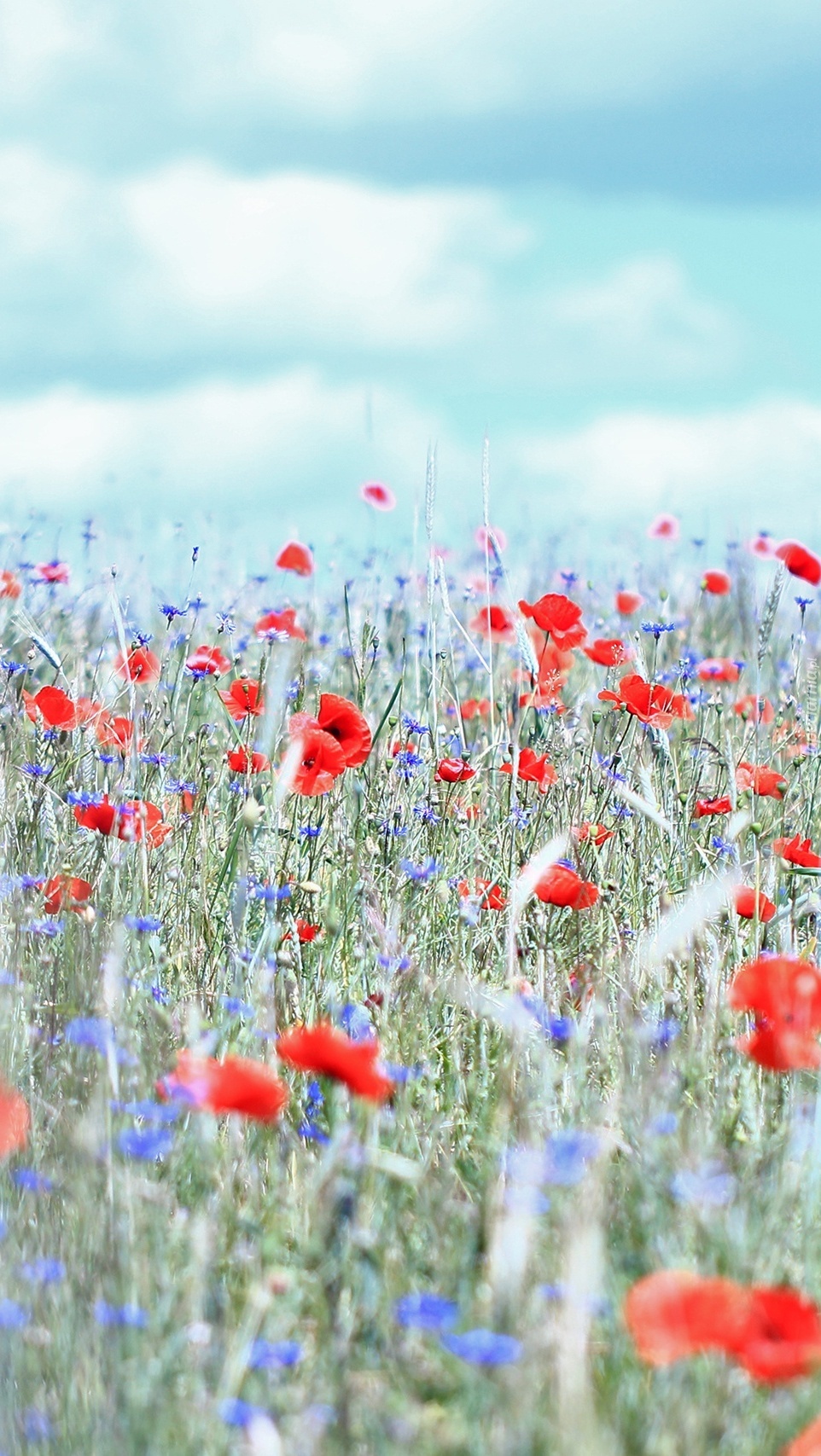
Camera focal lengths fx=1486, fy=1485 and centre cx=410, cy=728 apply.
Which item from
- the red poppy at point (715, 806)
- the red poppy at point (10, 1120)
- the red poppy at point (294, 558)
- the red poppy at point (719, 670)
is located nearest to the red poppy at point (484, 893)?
the red poppy at point (715, 806)

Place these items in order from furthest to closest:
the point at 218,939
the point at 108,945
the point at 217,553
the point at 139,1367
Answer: the point at 217,553
the point at 218,939
the point at 108,945
the point at 139,1367

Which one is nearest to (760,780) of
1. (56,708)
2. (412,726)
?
(412,726)

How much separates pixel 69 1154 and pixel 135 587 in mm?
3336

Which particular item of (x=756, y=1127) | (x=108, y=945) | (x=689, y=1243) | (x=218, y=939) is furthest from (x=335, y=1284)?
Answer: (x=218, y=939)

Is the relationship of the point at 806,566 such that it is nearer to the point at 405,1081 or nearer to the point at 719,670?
the point at 719,670

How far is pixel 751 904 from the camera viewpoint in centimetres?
248

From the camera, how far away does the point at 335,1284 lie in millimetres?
1446

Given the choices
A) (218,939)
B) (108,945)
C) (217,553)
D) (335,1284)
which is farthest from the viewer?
(217,553)

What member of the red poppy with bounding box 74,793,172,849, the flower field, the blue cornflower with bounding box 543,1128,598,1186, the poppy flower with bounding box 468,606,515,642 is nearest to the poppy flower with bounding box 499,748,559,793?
the flower field

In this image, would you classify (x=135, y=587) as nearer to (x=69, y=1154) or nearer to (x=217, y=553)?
(x=217, y=553)

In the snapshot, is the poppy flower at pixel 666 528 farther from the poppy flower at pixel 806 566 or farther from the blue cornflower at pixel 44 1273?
the blue cornflower at pixel 44 1273

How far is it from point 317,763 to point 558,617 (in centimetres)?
83

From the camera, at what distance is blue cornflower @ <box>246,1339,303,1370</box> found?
1.33 meters

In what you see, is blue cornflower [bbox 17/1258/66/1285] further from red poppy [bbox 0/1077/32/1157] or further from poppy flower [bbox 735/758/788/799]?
poppy flower [bbox 735/758/788/799]
